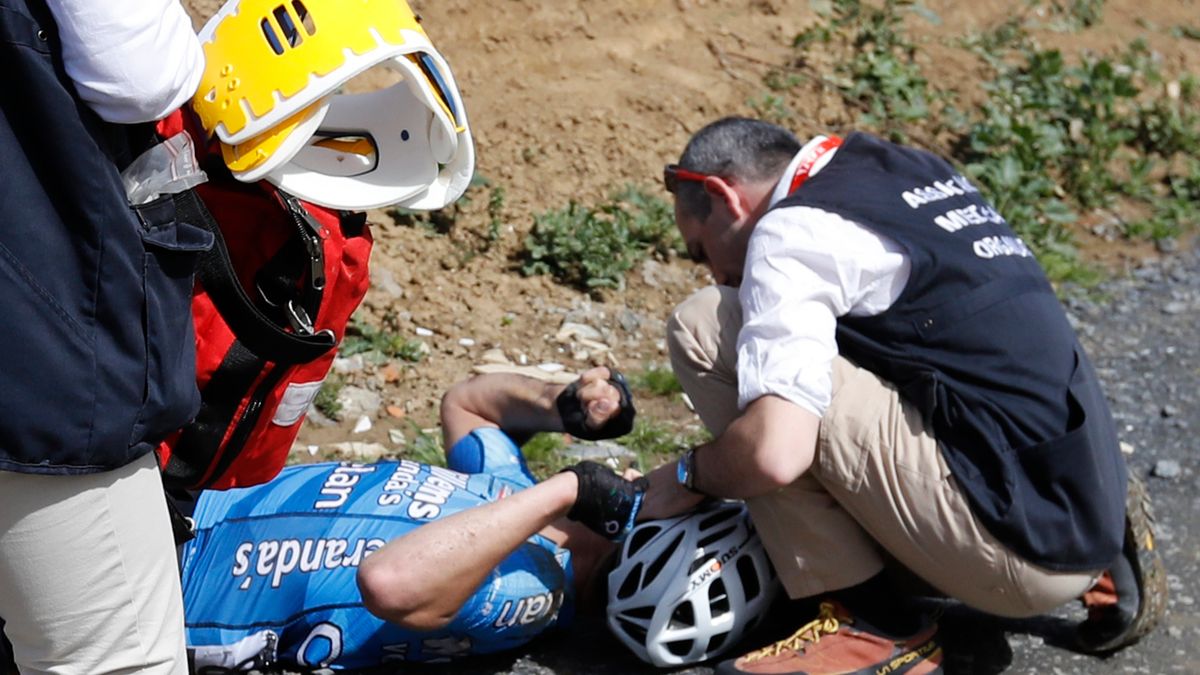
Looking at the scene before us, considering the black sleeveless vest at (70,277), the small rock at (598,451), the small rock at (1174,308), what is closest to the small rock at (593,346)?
the small rock at (598,451)

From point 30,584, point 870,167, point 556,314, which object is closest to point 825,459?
point 870,167

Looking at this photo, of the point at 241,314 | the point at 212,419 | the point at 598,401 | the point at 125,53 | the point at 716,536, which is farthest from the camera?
the point at 598,401

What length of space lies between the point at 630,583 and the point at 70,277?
1.78 metres

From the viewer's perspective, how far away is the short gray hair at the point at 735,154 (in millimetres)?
3730

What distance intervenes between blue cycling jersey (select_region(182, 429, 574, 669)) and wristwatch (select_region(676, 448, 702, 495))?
382 mm

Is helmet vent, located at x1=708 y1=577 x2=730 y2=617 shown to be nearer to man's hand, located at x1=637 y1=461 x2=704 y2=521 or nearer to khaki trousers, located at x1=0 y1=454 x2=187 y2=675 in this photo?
man's hand, located at x1=637 y1=461 x2=704 y2=521

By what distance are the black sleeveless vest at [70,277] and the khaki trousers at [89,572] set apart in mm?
80

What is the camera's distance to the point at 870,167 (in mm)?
3508

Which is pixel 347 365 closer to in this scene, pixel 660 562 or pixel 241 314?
pixel 660 562

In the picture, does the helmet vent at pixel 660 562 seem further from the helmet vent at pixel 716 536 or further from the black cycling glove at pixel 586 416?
the black cycling glove at pixel 586 416

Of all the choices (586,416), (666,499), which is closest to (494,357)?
(586,416)

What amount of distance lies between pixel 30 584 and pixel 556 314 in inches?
124

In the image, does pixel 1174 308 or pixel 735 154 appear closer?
pixel 735 154

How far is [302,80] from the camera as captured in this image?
2402mm
